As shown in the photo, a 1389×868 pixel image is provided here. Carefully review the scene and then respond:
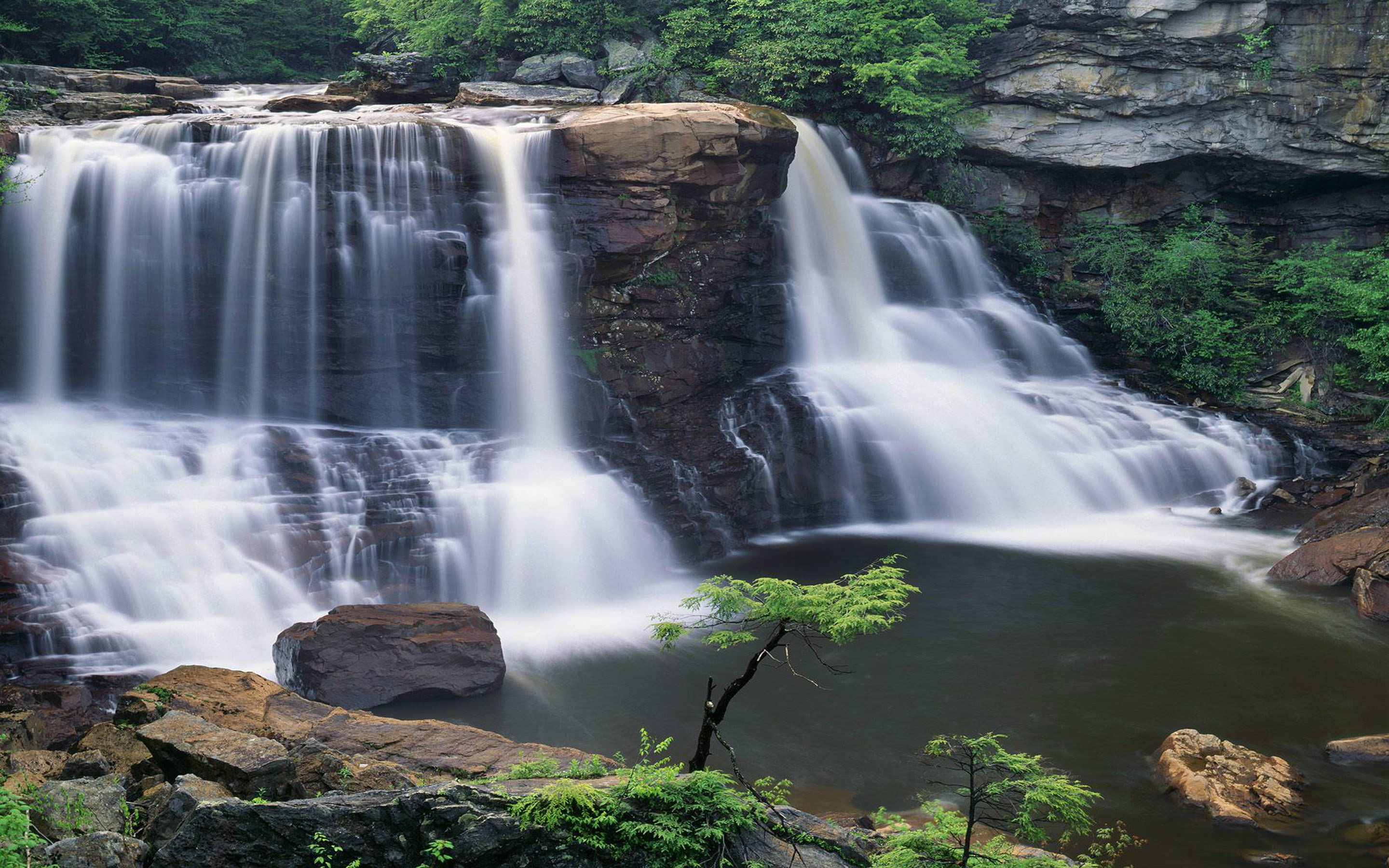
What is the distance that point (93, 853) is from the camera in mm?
4609

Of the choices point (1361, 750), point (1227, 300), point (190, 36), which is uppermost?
point (190, 36)

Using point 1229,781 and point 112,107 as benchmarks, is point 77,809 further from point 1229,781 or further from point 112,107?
point 112,107

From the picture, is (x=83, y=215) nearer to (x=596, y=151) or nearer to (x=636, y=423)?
(x=596, y=151)

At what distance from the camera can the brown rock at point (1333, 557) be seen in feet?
44.1

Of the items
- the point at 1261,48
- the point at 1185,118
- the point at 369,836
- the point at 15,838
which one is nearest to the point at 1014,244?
the point at 1185,118

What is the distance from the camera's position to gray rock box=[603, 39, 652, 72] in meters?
21.4

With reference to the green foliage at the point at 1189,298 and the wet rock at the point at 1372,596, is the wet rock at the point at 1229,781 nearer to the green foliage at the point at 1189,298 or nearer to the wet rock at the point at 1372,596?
the wet rock at the point at 1372,596

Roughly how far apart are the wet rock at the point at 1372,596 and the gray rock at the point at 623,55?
15.6m

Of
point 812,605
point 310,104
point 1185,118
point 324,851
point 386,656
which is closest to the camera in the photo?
point 324,851

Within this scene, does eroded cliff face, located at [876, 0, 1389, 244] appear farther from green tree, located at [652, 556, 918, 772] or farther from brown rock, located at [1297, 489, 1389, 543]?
green tree, located at [652, 556, 918, 772]

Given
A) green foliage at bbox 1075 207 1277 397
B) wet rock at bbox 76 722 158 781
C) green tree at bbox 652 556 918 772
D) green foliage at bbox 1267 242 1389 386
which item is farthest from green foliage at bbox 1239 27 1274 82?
wet rock at bbox 76 722 158 781

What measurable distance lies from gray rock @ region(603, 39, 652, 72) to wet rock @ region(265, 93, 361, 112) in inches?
209

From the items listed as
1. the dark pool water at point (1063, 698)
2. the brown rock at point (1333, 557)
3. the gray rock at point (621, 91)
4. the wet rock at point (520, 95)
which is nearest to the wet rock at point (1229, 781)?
the dark pool water at point (1063, 698)

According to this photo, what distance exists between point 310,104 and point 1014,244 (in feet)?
47.7
